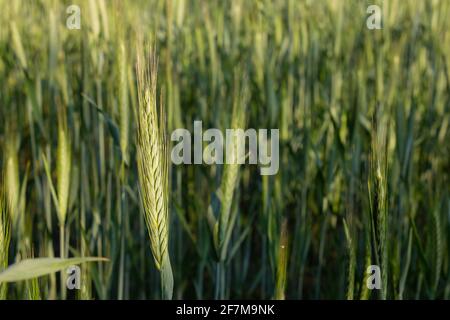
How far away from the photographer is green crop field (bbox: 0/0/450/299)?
1.02 metres

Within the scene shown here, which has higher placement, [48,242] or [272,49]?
[272,49]

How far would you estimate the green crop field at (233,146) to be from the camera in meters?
1.02

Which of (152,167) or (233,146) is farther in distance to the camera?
(233,146)

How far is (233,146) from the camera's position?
2.62 ft

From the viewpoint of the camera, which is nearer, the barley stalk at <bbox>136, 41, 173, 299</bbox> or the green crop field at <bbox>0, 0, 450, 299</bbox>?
the barley stalk at <bbox>136, 41, 173, 299</bbox>

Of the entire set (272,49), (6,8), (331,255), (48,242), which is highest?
(6,8)

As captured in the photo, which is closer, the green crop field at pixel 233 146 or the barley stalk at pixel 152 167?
the barley stalk at pixel 152 167

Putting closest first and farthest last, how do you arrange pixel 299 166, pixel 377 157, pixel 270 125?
pixel 377 157
pixel 270 125
pixel 299 166

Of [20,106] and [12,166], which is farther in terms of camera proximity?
[20,106]

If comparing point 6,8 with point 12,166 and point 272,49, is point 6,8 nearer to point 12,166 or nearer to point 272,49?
point 272,49

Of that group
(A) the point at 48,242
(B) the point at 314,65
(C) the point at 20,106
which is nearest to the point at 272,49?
(B) the point at 314,65

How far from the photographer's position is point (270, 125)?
1381mm
